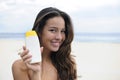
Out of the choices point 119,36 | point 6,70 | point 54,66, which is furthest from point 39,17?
point 119,36

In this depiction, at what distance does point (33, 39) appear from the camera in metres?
0.83

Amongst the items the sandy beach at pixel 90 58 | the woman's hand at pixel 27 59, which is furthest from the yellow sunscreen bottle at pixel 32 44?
the sandy beach at pixel 90 58

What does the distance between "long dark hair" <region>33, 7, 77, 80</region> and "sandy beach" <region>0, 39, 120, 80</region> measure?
1.21 m

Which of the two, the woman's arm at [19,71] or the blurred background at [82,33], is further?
the blurred background at [82,33]

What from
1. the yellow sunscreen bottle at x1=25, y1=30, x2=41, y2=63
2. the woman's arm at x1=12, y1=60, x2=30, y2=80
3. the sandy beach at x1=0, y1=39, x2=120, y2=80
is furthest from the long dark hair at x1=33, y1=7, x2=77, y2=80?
the sandy beach at x1=0, y1=39, x2=120, y2=80

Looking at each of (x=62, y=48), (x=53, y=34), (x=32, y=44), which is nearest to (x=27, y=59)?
(x=32, y=44)

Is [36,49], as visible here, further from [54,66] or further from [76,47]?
[76,47]

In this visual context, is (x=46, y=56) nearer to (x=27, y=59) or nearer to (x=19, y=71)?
(x=19, y=71)

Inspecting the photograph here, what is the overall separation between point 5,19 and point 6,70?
0.54 meters

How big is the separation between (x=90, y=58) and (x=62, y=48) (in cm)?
146

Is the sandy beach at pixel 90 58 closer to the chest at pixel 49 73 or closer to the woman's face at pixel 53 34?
the chest at pixel 49 73

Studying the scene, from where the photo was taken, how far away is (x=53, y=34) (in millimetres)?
1085

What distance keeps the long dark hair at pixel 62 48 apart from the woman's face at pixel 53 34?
26 millimetres

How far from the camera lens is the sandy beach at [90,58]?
2.49 m
